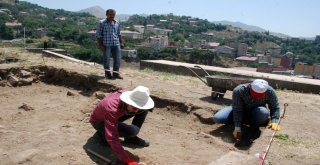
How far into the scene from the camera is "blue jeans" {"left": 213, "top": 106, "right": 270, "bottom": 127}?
16.5ft

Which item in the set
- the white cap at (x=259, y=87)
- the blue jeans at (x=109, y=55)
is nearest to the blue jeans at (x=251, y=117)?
the white cap at (x=259, y=87)

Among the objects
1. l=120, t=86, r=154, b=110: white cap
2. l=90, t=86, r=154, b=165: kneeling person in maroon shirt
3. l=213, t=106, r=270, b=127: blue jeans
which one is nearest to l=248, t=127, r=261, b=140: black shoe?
l=213, t=106, r=270, b=127: blue jeans

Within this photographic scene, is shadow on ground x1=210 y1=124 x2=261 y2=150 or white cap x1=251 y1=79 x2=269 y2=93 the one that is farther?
shadow on ground x1=210 y1=124 x2=261 y2=150

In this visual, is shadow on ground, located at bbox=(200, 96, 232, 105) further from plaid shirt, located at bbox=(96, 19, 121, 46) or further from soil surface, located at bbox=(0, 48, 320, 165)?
plaid shirt, located at bbox=(96, 19, 121, 46)

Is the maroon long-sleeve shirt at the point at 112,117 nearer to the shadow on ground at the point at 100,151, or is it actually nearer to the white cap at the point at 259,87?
the shadow on ground at the point at 100,151

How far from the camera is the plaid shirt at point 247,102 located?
196 inches

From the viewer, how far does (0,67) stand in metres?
8.24

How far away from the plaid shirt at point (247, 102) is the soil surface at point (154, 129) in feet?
1.03

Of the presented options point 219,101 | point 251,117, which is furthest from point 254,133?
point 219,101

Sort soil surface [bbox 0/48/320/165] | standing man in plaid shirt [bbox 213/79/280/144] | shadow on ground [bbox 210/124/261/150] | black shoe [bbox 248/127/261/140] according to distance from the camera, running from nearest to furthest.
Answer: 1. soil surface [bbox 0/48/320/165]
2. standing man in plaid shirt [bbox 213/79/280/144]
3. shadow on ground [bbox 210/124/261/150]
4. black shoe [bbox 248/127/261/140]

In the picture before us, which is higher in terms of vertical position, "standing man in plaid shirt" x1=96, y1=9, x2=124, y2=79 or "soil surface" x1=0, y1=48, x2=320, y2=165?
"standing man in plaid shirt" x1=96, y1=9, x2=124, y2=79

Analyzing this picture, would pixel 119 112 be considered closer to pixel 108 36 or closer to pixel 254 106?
pixel 254 106

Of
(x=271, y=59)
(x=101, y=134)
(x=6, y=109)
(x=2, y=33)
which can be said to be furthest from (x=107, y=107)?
(x=271, y=59)

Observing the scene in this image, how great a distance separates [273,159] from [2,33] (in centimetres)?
5683
